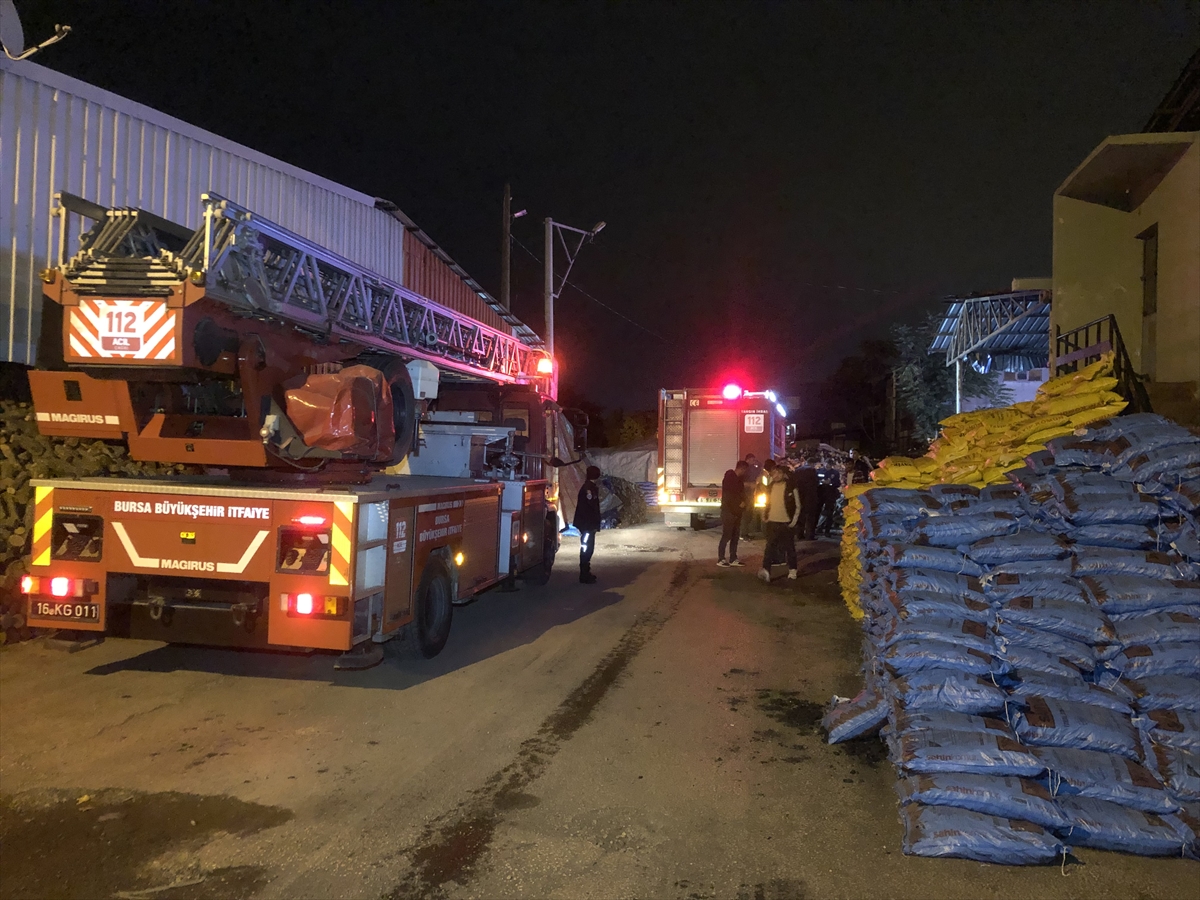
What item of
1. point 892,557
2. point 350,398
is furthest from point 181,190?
Answer: point 892,557

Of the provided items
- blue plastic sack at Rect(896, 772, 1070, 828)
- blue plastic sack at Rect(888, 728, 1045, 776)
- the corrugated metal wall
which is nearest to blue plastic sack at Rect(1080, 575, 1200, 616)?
blue plastic sack at Rect(888, 728, 1045, 776)

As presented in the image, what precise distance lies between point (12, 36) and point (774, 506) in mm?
10478

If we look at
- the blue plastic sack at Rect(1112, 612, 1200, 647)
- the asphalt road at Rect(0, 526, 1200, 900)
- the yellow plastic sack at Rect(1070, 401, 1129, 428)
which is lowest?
the asphalt road at Rect(0, 526, 1200, 900)

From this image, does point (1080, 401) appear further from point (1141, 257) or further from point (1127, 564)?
point (1141, 257)

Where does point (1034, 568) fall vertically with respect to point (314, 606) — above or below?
Answer: above

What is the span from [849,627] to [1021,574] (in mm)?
4138

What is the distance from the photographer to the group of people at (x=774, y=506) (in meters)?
11.2

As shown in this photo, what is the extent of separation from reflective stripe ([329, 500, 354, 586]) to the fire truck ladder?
1.75 metres

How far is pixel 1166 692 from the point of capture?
13.2ft

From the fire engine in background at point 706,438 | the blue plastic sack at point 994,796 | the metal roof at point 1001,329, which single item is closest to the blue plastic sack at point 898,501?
the blue plastic sack at point 994,796

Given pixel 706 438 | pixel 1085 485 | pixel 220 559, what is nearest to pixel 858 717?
pixel 1085 485

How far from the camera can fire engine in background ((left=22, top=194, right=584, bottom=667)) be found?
5.50m

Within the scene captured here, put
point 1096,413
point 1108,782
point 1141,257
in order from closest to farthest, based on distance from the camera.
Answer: point 1108,782, point 1096,413, point 1141,257

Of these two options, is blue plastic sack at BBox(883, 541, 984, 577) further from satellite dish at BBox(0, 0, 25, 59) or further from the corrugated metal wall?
the corrugated metal wall
